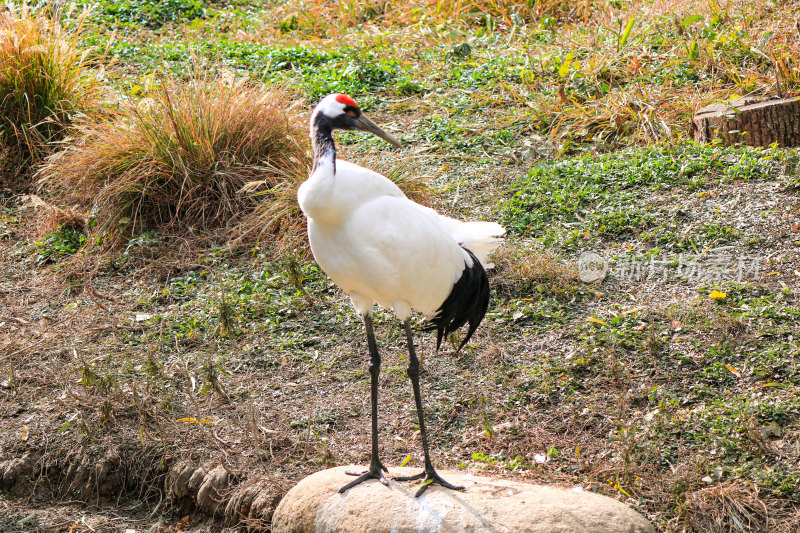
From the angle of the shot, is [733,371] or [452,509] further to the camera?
[733,371]

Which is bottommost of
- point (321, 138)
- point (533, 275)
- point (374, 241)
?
point (533, 275)

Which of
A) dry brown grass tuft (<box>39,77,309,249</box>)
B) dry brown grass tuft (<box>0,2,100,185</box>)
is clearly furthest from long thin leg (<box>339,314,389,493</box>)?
dry brown grass tuft (<box>0,2,100,185</box>)

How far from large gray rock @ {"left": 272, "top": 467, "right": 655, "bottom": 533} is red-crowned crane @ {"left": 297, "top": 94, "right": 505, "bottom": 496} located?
9cm

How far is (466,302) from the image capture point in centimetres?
423

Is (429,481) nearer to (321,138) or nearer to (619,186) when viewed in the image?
(321,138)

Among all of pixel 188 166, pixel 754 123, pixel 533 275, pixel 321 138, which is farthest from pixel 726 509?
pixel 188 166

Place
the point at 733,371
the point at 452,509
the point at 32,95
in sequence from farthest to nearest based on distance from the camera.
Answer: the point at 32,95
the point at 733,371
the point at 452,509

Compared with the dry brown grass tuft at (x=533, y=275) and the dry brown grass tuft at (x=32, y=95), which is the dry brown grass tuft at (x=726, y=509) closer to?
the dry brown grass tuft at (x=533, y=275)

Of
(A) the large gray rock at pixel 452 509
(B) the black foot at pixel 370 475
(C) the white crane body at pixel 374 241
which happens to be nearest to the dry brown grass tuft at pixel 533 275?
(C) the white crane body at pixel 374 241

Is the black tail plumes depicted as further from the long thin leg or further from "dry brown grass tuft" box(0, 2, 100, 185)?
"dry brown grass tuft" box(0, 2, 100, 185)

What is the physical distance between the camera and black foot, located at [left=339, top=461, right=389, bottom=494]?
380 centimetres

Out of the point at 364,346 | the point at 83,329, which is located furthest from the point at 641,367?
the point at 83,329

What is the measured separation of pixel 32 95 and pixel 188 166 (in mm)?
1937

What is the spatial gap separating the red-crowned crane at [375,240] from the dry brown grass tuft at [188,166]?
237cm
